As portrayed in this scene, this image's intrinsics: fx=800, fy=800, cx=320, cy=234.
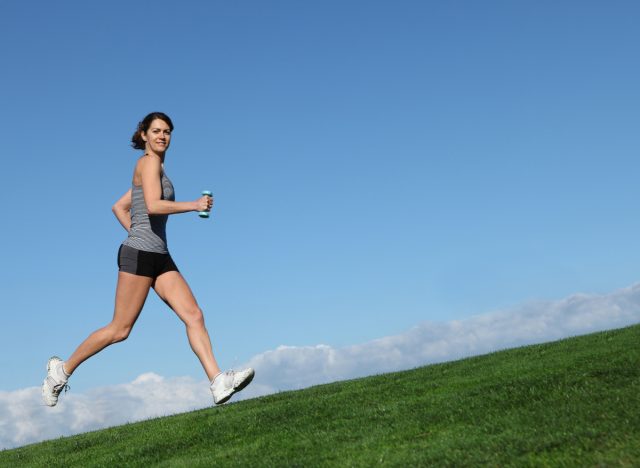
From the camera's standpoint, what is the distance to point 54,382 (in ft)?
29.4

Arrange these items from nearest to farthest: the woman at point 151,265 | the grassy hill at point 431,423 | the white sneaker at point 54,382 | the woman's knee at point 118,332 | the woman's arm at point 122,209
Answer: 1. the grassy hill at point 431,423
2. the woman at point 151,265
3. the woman's knee at point 118,332
4. the white sneaker at point 54,382
5. the woman's arm at point 122,209

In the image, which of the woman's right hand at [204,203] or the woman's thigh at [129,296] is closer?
the woman's right hand at [204,203]

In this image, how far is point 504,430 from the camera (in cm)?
741

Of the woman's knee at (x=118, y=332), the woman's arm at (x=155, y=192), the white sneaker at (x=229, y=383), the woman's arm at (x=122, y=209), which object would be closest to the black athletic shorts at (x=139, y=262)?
the woman's arm at (x=155, y=192)

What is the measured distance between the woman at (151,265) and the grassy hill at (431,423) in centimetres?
131

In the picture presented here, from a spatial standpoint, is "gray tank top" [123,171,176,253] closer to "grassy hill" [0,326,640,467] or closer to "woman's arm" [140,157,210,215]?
"woman's arm" [140,157,210,215]

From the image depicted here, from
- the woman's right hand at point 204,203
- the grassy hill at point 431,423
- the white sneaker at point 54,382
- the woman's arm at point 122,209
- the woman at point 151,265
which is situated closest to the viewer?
the grassy hill at point 431,423

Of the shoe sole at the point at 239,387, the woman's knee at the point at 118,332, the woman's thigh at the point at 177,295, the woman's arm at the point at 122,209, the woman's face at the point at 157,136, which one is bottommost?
the shoe sole at the point at 239,387

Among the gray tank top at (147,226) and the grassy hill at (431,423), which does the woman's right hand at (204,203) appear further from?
the grassy hill at (431,423)

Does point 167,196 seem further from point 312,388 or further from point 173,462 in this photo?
point 312,388

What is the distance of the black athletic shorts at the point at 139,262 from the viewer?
841cm

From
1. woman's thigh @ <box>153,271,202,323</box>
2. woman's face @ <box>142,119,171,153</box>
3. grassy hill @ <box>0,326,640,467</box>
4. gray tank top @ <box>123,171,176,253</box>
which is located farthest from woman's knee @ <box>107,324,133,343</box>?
woman's face @ <box>142,119,171,153</box>

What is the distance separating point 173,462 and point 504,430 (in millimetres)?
3508

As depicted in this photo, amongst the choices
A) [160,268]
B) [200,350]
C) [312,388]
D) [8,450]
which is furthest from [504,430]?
[8,450]
